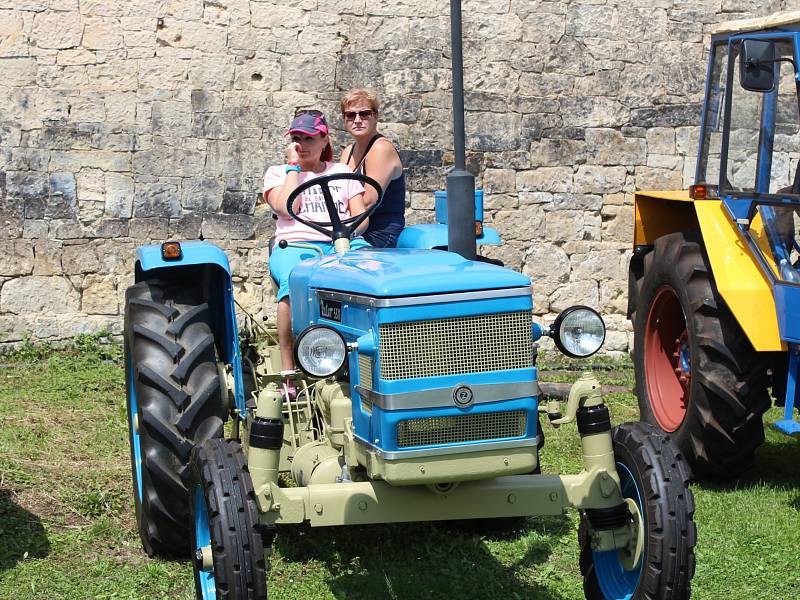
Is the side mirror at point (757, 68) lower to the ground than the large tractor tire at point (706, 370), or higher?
higher

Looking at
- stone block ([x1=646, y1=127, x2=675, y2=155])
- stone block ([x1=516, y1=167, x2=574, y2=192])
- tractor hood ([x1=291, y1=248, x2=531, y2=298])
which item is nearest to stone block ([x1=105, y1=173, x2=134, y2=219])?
stone block ([x1=516, y1=167, x2=574, y2=192])

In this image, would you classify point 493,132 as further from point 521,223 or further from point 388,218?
point 388,218

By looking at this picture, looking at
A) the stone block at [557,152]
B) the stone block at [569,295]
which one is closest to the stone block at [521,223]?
the stone block at [557,152]

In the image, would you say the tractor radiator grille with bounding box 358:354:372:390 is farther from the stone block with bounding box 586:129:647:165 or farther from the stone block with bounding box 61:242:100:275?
the stone block with bounding box 586:129:647:165

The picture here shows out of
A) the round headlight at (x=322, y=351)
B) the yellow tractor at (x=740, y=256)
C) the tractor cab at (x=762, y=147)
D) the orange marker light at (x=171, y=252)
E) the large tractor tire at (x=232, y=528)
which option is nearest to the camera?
the large tractor tire at (x=232, y=528)

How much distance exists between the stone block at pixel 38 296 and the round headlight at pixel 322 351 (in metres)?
5.65

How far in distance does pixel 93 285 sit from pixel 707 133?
15.9 feet

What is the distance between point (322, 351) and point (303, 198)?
1.67 m

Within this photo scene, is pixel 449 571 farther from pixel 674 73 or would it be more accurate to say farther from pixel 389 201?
pixel 674 73

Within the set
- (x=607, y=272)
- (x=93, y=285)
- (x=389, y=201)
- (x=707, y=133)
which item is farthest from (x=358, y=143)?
(x=607, y=272)

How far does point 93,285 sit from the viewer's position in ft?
29.1

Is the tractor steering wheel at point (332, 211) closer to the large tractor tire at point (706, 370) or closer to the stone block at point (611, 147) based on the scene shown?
the large tractor tire at point (706, 370)

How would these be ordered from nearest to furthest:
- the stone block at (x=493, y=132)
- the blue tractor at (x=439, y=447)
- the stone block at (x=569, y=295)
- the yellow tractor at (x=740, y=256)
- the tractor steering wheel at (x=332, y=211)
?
the blue tractor at (x=439, y=447) → the tractor steering wheel at (x=332, y=211) → the yellow tractor at (x=740, y=256) → the stone block at (x=493, y=132) → the stone block at (x=569, y=295)

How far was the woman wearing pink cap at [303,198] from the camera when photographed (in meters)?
5.05
